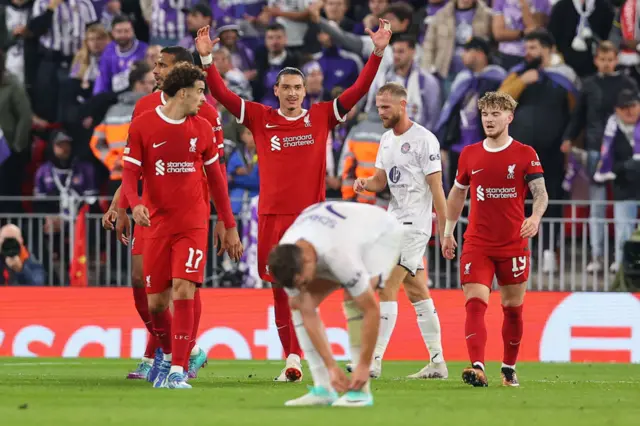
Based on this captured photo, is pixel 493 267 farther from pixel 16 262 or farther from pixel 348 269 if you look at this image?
pixel 16 262

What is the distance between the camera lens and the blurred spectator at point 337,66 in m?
20.8

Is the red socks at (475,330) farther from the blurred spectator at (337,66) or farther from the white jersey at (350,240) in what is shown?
the blurred spectator at (337,66)

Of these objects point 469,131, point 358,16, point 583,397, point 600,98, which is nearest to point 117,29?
point 358,16

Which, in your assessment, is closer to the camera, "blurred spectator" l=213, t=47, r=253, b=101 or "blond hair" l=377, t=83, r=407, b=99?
"blond hair" l=377, t=83, r=407, b=99

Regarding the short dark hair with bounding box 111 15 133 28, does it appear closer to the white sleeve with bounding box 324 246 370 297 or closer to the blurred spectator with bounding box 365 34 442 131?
the blurred spectator with bounding box 365 34 442 131

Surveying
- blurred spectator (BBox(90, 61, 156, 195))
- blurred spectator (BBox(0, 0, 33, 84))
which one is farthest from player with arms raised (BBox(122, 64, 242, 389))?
blurred spectator (BBox(0, 0, 33, 84))

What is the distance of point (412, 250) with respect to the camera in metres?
13.7

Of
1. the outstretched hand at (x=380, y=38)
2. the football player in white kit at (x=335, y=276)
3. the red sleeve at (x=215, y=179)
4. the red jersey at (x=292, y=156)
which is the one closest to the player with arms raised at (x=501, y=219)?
the outstretched hand at (x=380, y=38)

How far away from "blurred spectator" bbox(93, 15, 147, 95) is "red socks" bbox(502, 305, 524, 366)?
31.5 ft

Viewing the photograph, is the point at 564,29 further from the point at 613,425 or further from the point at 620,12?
the point at 613,425

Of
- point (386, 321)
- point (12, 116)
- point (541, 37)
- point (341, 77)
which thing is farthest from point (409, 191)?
point (12, 116)

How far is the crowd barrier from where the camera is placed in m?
18.3

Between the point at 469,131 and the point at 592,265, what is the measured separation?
8.40ft

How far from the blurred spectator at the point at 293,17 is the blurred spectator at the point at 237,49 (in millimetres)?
647
